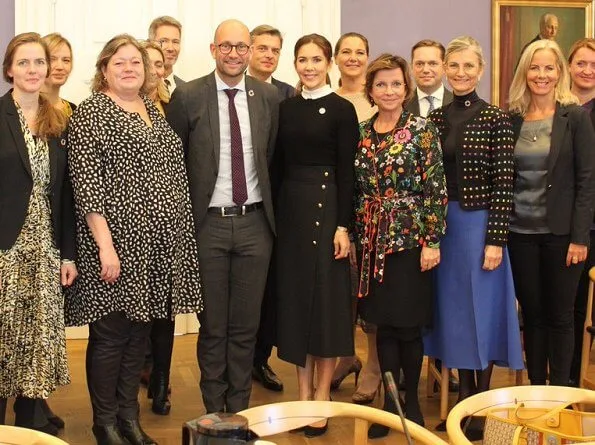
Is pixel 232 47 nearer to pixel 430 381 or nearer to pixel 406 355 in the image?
pixel 406 355

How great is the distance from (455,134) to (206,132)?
100 centimetres

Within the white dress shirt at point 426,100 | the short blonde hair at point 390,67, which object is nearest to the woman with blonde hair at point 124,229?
the short blonde hair at point 390,67

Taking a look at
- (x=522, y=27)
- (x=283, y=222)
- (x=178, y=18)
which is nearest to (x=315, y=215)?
(x=283, y=222)

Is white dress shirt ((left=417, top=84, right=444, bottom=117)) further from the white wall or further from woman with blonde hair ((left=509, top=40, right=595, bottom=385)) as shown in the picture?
the white wall

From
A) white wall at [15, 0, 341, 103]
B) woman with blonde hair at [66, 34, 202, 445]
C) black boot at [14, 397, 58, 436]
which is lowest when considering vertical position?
black boot at [14, 397, 58, 436]

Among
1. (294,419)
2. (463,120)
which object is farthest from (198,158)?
(294,419)

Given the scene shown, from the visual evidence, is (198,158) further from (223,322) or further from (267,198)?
(223,322)

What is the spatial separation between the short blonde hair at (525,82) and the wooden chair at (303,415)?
2141 millimetres

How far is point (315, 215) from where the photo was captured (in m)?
3.69

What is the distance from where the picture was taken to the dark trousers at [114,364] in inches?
136

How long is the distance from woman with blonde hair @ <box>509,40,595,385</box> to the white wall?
2.39 m

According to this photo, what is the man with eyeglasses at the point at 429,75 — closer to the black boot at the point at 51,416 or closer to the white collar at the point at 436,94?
the white collar at the point at 436,94

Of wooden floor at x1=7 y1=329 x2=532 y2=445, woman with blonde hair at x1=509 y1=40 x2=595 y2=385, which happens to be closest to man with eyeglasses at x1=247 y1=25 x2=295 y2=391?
wooden floor at x1=7 y1=329 x2=532 y2=445

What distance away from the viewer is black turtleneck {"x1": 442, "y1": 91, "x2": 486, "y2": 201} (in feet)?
12.2
